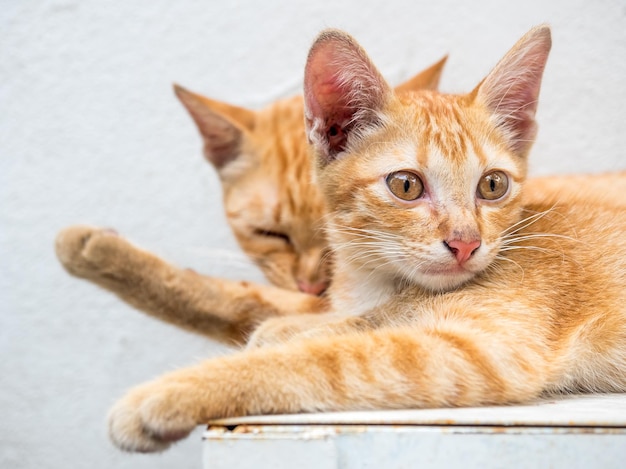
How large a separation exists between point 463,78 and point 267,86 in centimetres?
60

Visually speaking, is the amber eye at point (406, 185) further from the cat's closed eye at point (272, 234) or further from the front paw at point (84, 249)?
the front paw at point (84, 249)

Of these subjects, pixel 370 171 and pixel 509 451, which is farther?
pixel 370 171

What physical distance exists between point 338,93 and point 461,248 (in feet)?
1.26

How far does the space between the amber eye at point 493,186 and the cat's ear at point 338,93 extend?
232mm

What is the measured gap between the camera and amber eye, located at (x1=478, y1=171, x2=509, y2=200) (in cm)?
111

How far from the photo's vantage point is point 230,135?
5.16 feet

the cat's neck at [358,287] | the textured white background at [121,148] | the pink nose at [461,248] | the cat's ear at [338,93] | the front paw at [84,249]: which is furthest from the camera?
the textured white background at [121,148]

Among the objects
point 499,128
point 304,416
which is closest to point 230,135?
point 499,128

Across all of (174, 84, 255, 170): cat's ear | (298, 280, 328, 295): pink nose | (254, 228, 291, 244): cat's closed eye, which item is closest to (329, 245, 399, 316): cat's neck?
(298, 280, 328, 295): pink nose

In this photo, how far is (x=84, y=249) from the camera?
1.35 m

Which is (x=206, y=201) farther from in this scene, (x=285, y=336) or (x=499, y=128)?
(x=499, y=128)

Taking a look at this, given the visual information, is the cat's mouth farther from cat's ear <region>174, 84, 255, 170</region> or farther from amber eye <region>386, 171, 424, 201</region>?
cat's ear <region>174, 84, 255, 170</region>

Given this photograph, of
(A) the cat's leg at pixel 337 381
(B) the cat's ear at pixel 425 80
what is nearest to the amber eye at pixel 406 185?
(A) the cat's leg at pixel 337 381

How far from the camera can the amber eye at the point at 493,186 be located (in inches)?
43.8
